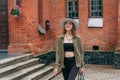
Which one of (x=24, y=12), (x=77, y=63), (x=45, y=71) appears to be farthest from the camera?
(x=24, y=12)

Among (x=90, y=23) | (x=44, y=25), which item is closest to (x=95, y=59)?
(x=90, y=23)

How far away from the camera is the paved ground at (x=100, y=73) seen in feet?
39.2

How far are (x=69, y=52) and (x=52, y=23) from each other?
8720 millimetres

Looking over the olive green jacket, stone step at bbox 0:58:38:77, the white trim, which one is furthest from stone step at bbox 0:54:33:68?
the white trim

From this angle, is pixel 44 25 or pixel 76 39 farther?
pixel 44 25

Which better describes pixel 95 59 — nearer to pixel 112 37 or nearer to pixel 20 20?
pixel 112 37

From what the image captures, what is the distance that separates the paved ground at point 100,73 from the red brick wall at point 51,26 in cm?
109

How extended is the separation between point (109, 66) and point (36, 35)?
142 inches

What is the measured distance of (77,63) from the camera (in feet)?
22.7

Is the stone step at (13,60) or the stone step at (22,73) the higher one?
the stone step at (13,60)

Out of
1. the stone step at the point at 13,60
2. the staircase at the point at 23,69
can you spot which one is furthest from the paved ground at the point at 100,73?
the stone step at the point at 13,60

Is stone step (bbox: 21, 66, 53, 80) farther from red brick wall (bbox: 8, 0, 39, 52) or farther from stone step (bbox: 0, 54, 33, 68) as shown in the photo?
red brick wall (bbox: 8, 0, 39, 52)

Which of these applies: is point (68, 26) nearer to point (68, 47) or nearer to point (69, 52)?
point (68, 47)

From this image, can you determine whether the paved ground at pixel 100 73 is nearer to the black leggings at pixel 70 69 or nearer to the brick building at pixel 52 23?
the brick building at pixel 52 23
